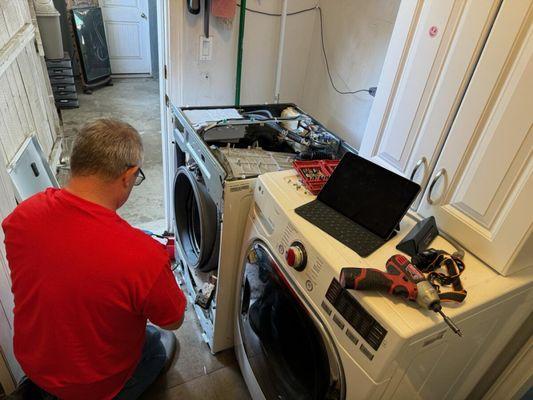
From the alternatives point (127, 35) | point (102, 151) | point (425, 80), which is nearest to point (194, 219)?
point (102, 151)

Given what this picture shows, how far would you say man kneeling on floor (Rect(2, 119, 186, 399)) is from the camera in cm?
99

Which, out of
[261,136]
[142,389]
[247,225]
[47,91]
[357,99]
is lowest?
[142,389]

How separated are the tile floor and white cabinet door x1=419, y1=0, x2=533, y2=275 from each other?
1.27 metres

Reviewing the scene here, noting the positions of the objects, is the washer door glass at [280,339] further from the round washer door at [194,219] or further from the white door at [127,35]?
the white door at [127,35]

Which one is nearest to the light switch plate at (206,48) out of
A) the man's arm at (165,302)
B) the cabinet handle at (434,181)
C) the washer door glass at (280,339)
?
the washer door glass at (280,339)

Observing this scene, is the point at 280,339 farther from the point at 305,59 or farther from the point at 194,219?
the point at 305,59

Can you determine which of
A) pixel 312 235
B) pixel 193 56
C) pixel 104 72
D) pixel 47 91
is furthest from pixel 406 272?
pixel 104 72

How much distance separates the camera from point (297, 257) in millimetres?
1028

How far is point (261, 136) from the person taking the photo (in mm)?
1722

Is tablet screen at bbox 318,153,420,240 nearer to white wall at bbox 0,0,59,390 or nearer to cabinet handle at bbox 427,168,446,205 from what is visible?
cabinet handle at bbox 427,168,446,205

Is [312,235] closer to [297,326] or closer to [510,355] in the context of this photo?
[297,326]

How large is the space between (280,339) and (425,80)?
0.97 meters

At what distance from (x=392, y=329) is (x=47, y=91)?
11.9 ft

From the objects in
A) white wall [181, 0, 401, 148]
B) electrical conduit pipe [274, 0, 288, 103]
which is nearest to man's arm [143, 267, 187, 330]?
white wall [181, 0, 401, 148]
